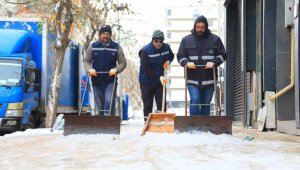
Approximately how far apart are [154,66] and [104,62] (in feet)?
2.68

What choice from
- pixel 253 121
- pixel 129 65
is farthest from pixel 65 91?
pixel 129 65

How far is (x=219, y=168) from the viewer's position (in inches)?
161

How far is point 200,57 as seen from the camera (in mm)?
8336

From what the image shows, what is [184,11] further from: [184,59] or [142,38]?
[184,59]

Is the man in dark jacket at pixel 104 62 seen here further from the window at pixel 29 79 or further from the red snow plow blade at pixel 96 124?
the window at pixel 29 79

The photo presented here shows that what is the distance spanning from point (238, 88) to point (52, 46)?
5.29 m

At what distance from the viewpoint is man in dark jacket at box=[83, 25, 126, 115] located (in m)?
8.70

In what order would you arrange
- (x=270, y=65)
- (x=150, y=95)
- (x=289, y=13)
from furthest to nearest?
(x=270, y=65)
(x=150, y=95)
(x=289, y=13)

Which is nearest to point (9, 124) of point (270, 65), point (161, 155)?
point (270, 65)

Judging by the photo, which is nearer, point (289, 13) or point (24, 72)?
point (289, 13)

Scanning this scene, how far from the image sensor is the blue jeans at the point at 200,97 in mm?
8305

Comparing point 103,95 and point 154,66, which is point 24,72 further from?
point 154,66

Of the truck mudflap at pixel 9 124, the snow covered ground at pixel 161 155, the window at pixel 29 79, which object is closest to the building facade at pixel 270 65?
the snow covered ground at pixel 161 155

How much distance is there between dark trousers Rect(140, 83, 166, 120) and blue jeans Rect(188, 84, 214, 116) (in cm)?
85
